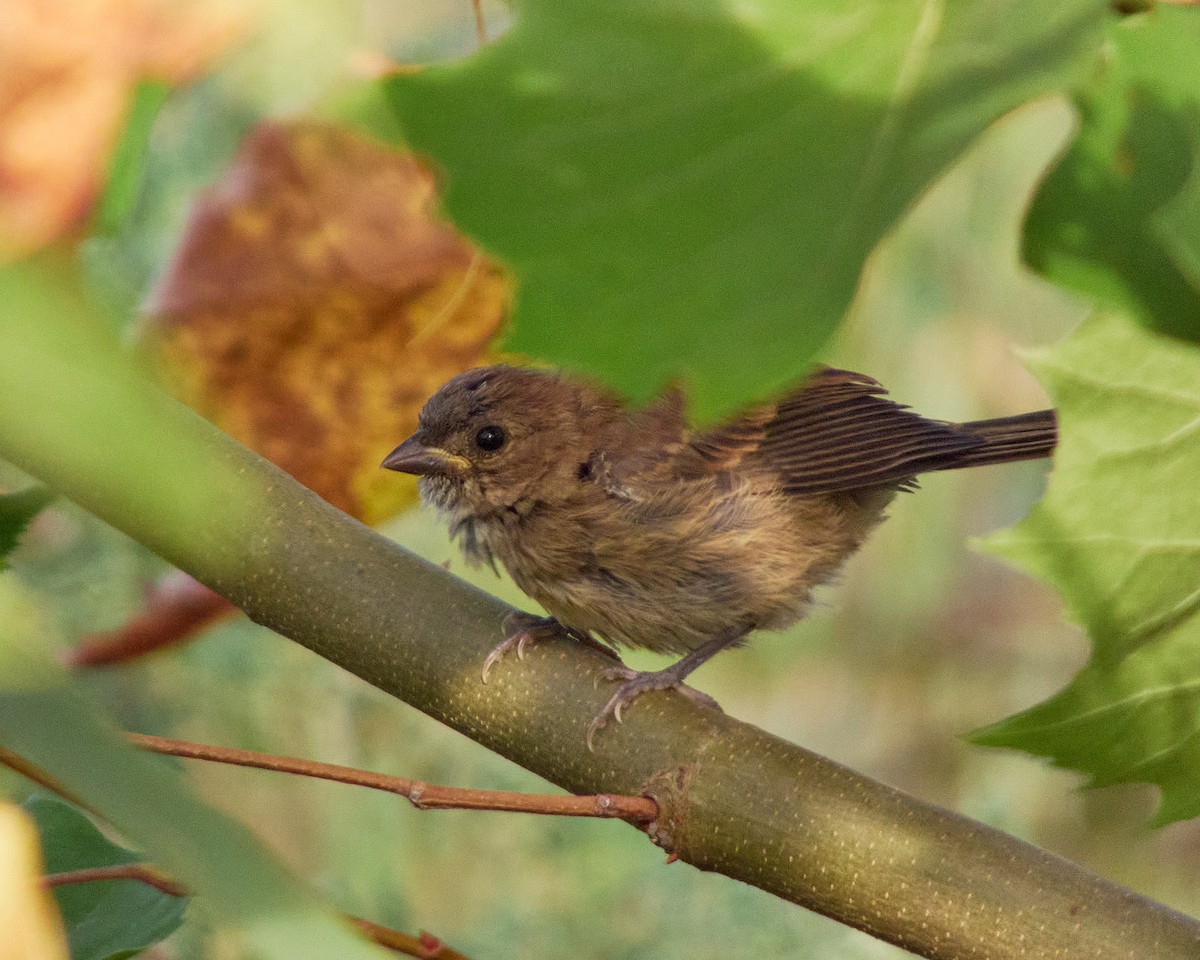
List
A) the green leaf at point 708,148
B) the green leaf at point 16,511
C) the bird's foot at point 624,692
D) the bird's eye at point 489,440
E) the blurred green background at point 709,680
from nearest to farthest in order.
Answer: the green leaf at point 708,148 < the green leaf at point 16,511 < the bird's foot at point 624,692 < the bird's eye at point 489,440 < the blurred green background at point 709,680

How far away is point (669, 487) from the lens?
175 cm

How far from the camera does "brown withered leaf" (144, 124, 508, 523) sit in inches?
50.5

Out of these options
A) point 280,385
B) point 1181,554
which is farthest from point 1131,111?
point 280,385

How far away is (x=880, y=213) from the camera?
0.42 metres

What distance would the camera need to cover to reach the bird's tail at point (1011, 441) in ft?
5.79

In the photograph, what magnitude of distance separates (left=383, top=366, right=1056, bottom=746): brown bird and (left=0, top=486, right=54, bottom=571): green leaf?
78 cm

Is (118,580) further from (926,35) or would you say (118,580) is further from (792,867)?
(926,35)

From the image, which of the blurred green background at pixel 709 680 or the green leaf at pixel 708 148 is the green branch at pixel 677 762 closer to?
the blurred green background at pixel 709 680

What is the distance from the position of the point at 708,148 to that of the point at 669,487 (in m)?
1.30

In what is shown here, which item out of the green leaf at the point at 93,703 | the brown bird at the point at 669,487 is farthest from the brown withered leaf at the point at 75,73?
the brown bird at the point at 669,487

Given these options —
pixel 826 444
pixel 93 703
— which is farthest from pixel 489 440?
pixel 93 703

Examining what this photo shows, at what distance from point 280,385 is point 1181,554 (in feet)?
2.78

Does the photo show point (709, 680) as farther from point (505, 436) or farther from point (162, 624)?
point (162, 624)

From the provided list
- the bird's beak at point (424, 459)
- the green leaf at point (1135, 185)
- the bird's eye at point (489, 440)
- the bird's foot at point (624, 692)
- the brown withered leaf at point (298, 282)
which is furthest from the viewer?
the bird's eye at point (489, 440)
